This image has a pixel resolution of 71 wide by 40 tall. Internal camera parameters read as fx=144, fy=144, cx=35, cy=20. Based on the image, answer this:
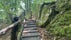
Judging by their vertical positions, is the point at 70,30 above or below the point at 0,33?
below

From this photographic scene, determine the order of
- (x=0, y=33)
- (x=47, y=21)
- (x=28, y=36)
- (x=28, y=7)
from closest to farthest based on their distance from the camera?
1. (x=0, y=33)
2. (x=28, y=36)
3. (x=47, y=21)
4. (x=28, y=7)

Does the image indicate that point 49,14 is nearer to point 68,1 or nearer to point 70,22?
point 68,1

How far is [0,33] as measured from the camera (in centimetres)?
232

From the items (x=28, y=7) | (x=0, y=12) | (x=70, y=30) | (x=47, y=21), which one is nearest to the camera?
(x=70, y=30)

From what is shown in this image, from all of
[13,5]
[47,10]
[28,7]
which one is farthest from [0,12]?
[47,10]

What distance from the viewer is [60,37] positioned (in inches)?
163

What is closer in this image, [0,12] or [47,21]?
[47,21]

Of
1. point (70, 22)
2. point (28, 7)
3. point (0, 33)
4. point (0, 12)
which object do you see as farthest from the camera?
point (28, 7)

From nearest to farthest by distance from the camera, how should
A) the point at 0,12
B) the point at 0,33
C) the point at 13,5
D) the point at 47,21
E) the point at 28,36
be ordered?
the point at 0,33 < the point at 28,36 < the point at 47,21 < the point at 0,12 < the point at 13,5

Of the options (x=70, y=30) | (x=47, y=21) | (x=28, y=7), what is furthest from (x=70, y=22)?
(x=28, y=7)

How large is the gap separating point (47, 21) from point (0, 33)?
17.0 ft

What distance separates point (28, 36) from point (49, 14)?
1.98 m

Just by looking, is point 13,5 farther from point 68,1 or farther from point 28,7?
point 68,1

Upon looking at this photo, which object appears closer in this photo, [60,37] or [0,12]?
[60,37]
